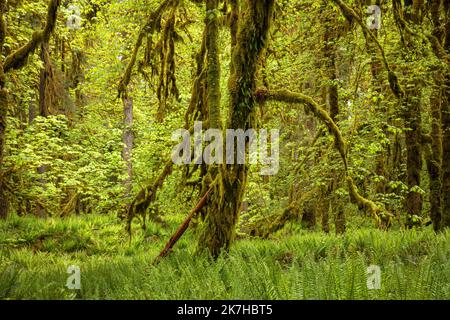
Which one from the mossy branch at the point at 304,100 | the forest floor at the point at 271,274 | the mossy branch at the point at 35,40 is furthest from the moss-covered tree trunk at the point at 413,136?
the mossy branch at the point at 35,40

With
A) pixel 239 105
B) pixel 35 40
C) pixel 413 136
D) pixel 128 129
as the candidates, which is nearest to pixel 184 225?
pixel 239 105

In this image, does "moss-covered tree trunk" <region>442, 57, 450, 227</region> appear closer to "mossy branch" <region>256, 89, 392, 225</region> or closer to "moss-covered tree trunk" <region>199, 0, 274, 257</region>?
"mossy branch" <region>256, 89, 392, 225</region>

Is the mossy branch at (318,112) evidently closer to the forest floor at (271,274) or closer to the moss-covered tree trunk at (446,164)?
the forest floor at (271,274)

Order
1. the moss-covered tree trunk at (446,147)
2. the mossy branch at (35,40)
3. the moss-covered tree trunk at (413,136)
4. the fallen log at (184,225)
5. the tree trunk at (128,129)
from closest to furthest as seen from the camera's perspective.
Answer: the fallen log at (184,225), the mossy branch at (35,40), the moss-covered tree trunk at (446,147), the moss-covered tree trunk at (413,136), the tree trunk at (128,129)

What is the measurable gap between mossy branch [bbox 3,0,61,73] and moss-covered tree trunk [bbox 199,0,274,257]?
2.98m

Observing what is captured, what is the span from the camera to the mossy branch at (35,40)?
18.6 ft

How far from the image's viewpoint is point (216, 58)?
5.76 m

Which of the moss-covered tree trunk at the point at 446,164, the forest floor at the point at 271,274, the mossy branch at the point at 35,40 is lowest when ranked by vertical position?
the forest floor at the point at 271,274

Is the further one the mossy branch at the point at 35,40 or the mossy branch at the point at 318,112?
the mossy branch at the point at 35,40

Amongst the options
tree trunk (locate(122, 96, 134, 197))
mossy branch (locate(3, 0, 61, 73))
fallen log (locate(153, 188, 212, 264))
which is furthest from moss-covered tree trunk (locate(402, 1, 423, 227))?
tree trunk (locate(122, 96, 134, 197))

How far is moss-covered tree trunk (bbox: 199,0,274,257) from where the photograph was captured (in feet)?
15.5

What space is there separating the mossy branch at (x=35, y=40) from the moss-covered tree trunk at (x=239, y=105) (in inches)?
117
